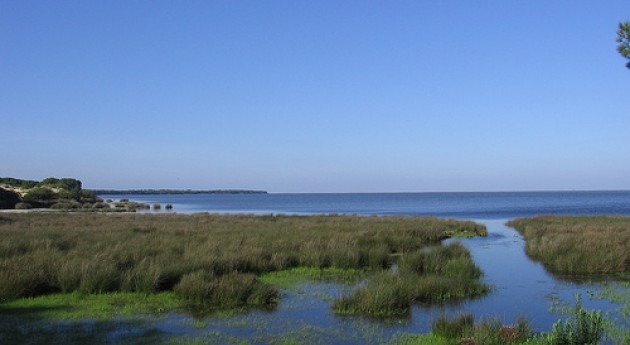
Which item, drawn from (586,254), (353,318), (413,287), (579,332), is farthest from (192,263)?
(586,254)

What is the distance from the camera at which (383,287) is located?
14.2m

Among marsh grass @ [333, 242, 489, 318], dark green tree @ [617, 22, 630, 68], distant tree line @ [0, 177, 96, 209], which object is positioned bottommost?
marsh grass @ [333, 242, 489, 318]

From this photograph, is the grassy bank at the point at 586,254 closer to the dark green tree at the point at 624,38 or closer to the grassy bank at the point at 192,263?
the grassy bank at the point at 192,263

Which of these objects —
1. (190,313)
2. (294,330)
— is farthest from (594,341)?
(190,313)

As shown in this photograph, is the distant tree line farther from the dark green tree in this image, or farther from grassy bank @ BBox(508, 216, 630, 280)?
the dark green tree

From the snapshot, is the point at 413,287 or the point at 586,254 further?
the point at 586,254

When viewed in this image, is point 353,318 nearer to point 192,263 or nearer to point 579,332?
point 579,332

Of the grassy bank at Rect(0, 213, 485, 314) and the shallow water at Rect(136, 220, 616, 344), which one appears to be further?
the grassy bank at Rect(0, 213, 485, 314)

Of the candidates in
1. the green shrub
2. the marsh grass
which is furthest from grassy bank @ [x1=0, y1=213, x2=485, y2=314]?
the green shrub

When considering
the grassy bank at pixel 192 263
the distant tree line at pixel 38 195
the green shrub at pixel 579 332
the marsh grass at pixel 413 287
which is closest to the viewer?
the green shrub at pixel 579 332

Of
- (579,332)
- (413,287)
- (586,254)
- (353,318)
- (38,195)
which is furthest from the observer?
(38,195)

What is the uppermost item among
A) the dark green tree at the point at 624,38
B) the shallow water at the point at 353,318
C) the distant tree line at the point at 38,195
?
the dark green tree at the point at 624,38

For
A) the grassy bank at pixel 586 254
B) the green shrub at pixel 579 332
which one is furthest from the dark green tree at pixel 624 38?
the grassy bank at pixel 586 254

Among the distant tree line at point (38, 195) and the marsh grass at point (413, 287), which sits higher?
the distant tree line at point (38, 195)
